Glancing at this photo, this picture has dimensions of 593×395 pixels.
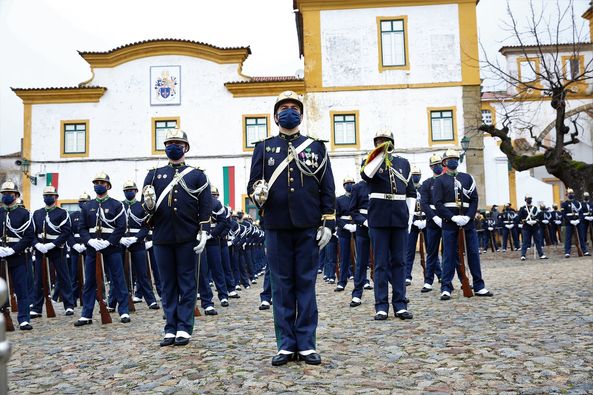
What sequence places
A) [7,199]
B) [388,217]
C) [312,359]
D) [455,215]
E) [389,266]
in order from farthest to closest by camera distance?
[7,199] → [455,215] → [389,266] → [388,217] → [312,359]

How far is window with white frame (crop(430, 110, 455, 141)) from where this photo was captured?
30.4 m

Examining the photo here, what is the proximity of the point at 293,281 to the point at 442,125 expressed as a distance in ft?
84.5

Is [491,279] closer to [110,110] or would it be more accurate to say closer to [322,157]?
[322,157]

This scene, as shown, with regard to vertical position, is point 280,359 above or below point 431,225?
below

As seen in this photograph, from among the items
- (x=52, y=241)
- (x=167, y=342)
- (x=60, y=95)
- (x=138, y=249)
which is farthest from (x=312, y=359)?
(x=60, y=95)

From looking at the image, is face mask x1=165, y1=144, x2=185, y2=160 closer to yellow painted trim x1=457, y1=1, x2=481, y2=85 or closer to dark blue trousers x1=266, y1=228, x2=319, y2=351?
dark blue trousers x1=266, y1=228, x2=319, y2=351

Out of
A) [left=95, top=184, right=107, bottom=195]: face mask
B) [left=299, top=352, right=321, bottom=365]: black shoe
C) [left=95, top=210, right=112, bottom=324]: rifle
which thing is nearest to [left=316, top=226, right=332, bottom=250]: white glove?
[left=299, top=352, right=321, bottom=365]: black shoe

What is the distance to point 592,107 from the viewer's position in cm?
2466

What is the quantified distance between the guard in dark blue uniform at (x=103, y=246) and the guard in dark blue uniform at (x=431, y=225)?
209 inches

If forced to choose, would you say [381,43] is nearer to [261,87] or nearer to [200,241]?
[261,87]

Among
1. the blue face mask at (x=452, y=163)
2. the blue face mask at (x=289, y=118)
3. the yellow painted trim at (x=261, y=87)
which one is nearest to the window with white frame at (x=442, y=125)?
the yellow painted trim at (x=261, y=87)

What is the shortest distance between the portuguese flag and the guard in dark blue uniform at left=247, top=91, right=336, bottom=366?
2390cm

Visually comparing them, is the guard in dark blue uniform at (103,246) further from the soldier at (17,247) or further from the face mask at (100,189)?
the soldier at (17,247)

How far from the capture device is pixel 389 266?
8.74m
